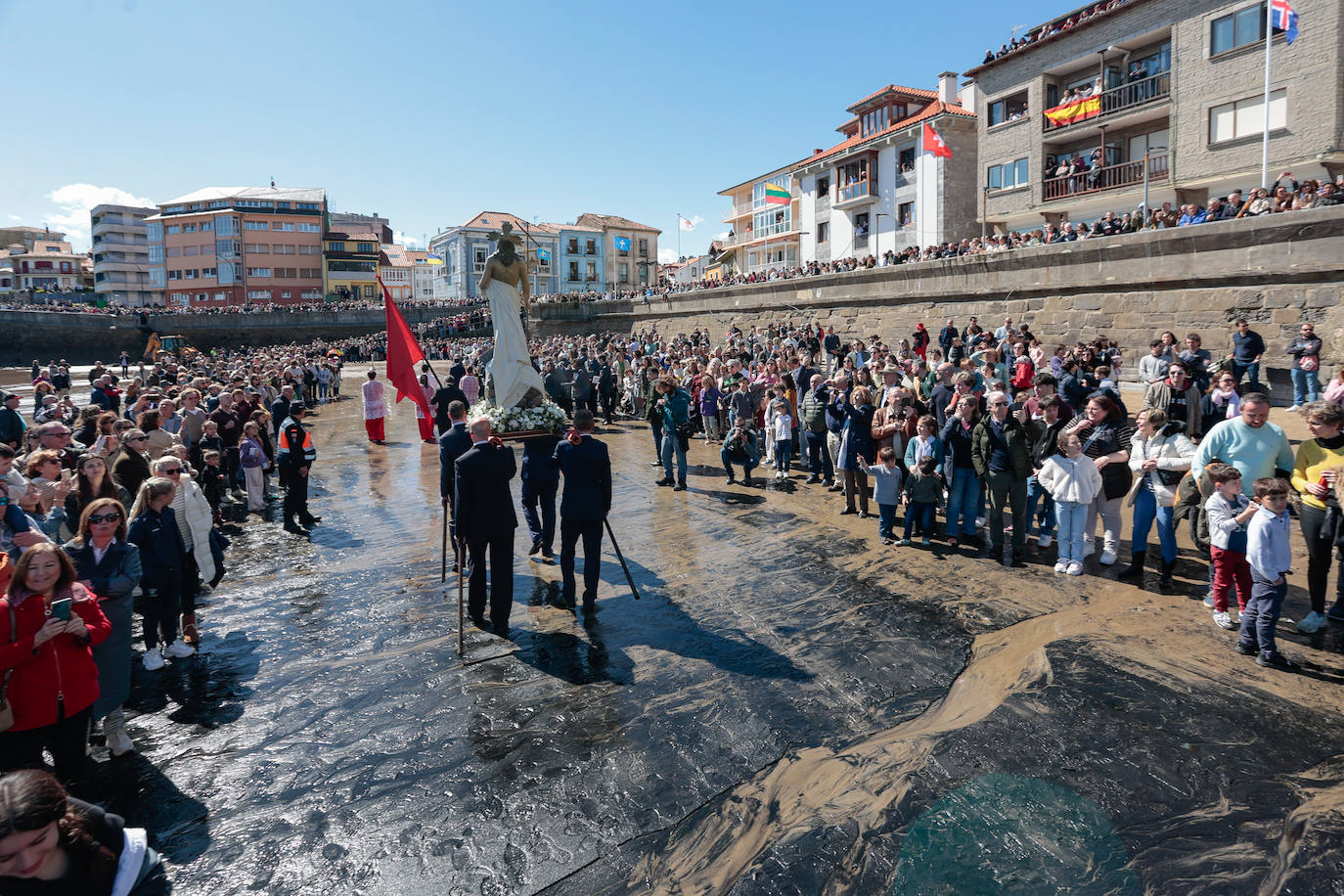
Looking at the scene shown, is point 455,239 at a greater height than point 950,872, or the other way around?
point 455,239

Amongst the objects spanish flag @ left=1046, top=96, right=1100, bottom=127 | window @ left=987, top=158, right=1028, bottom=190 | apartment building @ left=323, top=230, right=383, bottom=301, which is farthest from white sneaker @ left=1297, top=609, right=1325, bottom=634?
apartment building @ left=323, top=230, right=383, bottom=301

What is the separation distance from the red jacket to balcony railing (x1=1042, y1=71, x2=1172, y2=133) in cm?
3060

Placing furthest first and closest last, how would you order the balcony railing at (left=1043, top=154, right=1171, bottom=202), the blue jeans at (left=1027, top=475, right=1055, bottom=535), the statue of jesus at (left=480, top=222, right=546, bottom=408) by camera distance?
1. the balcony railing at (left=1043, top=154, right=1171, bottom=202)
2. the statue of jesus at (left=480, top=222, right=546, bottom=408)
3. the blue jeans at (left=1027, top=475, right=1055, bottom=535)

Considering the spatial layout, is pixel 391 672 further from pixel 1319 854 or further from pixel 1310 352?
pixel 1310 352

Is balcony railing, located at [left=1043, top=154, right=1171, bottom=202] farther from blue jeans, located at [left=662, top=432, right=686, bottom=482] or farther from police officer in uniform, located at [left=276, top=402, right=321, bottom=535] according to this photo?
police officer in uniform, located at [left=276, top=402, right=321, bottom=535]

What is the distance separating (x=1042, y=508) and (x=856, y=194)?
3332cm

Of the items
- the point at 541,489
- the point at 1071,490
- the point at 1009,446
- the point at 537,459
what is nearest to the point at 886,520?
the point at 1009,446

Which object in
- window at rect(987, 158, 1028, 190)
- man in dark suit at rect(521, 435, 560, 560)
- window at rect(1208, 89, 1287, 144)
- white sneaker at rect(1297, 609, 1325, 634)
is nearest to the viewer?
white sneaker at rect(1297, 609, 1325, 634)

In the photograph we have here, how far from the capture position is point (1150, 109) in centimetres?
2408

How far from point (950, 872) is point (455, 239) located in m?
79.8

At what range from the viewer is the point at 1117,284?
1617 centimetres

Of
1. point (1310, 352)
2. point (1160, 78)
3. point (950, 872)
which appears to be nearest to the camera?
point (950, 872)

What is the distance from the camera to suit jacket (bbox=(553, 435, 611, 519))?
664 centimetres

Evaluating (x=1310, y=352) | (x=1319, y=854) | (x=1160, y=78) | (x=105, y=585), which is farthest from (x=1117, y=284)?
(x=105, y=585)
